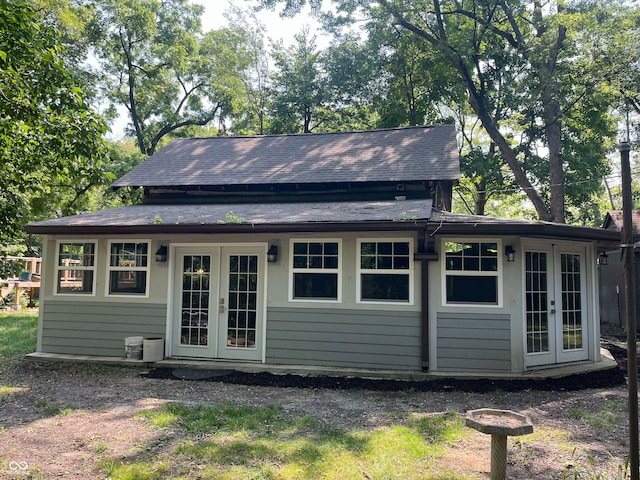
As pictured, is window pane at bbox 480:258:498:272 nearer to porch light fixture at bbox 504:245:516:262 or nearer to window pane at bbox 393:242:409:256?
porch light fixture at bbox 504:245:516:262

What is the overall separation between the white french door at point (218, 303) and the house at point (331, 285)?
2 cm

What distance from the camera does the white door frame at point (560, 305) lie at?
6.83m

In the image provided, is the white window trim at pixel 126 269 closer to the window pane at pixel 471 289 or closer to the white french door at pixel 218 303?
the white french door at pixel 218 303

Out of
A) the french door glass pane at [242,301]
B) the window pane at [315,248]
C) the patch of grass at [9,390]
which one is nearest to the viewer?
the patch of grass at [9,390]

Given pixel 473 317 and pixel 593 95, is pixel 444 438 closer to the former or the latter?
pixel 473 317

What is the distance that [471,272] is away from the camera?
6.62 metres

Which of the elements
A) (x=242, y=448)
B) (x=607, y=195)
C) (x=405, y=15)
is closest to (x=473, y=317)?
(x=242, y=448)

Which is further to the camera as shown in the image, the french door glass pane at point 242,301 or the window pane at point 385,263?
the french door glass pane at point 242,301

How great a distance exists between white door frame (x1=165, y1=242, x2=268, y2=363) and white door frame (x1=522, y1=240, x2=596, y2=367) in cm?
404

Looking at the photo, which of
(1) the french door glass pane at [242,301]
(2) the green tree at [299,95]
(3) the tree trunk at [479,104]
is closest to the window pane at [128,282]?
(1) the french door glass pane at [242,301]

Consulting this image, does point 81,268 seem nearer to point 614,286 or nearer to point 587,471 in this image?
point 587,471

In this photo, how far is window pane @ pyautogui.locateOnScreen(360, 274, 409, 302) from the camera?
6742 mm

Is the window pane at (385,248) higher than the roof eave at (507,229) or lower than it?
lower

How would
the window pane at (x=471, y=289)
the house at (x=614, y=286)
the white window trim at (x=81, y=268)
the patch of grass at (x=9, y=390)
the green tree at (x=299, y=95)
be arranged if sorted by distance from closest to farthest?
the patch of grass at (x=9, y=390)
the window pane at (x=471, y=289)
the white window trim at (x=81, y=268)
the house at (x=614, y=286)
the green tree at (x=299, y=95)
